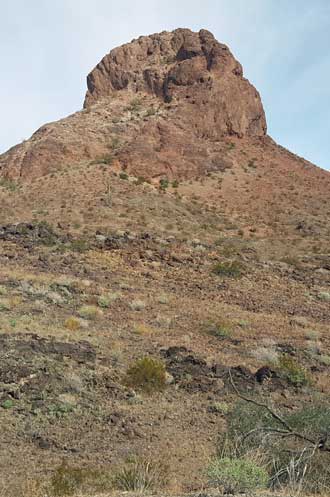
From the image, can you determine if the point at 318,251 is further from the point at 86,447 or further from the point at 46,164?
the point at 86,447

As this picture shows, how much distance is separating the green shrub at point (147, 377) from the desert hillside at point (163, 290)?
0.04 meters

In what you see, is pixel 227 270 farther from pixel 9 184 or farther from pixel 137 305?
pixel 9 184

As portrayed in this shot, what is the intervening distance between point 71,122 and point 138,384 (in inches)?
1445

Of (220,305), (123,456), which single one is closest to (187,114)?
(220,305)

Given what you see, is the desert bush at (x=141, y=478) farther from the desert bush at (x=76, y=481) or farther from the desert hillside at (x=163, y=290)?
the desert bush at (x=76, y=481)

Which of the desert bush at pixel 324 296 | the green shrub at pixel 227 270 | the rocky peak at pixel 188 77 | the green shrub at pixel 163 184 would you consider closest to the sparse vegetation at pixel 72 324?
the green shrub at pixel 227 270

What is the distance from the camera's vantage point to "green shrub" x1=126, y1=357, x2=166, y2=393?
11.4m

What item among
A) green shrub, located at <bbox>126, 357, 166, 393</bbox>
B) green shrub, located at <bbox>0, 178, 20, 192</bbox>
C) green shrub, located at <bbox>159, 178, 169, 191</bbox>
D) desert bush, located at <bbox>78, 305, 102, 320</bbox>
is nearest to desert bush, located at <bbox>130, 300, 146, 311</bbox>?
desert bush, located at <bbox>78, 305, 102, 320</bbox>

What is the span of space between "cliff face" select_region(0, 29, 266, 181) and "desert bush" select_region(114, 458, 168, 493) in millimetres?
32855

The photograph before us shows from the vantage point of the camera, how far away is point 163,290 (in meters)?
21.0

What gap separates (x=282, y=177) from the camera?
43562 millimetres

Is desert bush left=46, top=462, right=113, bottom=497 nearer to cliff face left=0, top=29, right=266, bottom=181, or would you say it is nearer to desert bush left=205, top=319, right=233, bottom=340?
desert bush left=205, top=319, right=233, bottom=340

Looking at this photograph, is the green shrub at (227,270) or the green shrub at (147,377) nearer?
the green shrub at (147,377)

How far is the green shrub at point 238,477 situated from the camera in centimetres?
597
